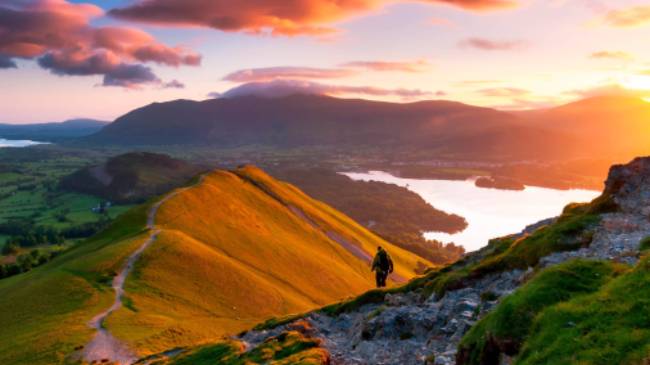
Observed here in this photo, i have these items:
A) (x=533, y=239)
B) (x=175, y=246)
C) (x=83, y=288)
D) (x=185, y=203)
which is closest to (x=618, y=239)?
(x=533, y=239)

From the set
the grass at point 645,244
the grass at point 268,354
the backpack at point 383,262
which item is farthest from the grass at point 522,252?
the grass at point 268,354

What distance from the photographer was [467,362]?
2200 centimetres

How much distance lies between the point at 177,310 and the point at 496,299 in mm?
54138

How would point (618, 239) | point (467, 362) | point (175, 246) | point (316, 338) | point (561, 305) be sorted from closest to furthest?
point (561, 305) < point (467, 362) < point (618, 239) < point (316, 338) < point (175, 246)

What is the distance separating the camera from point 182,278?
8050 centimetres

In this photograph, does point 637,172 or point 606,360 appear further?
point 637,172

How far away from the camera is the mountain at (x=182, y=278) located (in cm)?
5659

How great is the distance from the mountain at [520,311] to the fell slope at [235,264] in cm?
2037

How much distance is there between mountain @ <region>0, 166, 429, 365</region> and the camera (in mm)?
56594

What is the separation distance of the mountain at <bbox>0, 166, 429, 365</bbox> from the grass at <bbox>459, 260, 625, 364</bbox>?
128ft

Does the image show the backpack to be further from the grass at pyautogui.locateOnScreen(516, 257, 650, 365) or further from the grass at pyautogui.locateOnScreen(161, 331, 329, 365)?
the grass at pyautogui.locateOnScreen(516, 257, 650, 365)

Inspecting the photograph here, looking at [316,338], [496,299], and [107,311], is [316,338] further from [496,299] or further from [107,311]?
[107,311]

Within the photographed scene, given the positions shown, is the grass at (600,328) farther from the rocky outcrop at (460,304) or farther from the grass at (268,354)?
the grass at (268,354)

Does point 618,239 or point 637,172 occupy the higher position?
point 637,172
